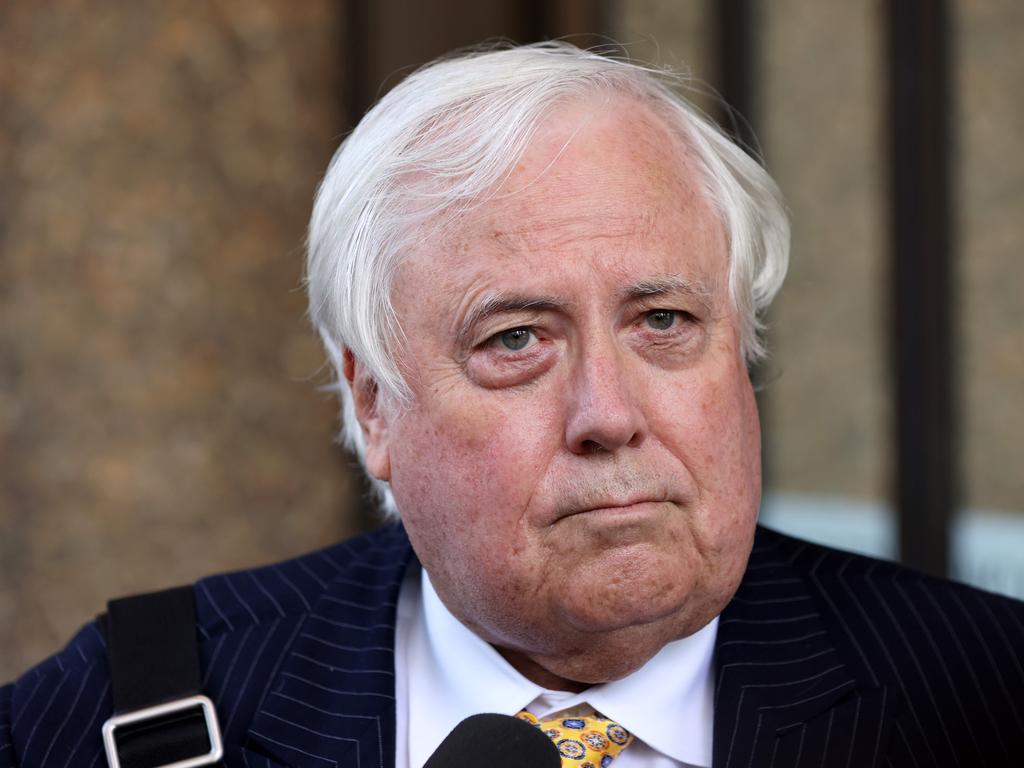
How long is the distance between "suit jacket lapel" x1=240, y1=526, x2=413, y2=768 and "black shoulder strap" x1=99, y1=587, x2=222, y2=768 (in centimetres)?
11

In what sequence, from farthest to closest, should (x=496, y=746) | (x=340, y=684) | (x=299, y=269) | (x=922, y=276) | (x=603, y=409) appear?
(x=299, y=269) < (x=922, y=276) < (x=340, y=684) < (x=603, y=409) < (x=496, y=746)

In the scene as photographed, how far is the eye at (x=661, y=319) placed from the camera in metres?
1.74

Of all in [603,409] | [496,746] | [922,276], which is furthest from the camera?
[922,276]

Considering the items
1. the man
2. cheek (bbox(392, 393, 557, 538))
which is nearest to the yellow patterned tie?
the man

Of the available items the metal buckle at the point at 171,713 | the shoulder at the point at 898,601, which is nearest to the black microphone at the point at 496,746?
the metal buckle at the point at 171,713

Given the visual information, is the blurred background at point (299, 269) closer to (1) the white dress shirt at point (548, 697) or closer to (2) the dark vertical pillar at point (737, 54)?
(2) the dark vertical pillar at point (737, 54)

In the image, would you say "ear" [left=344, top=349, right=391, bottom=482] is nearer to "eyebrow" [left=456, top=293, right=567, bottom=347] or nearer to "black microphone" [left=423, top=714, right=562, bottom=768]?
"eyebrow" [left=456, top=293, right=567, bottom=347]

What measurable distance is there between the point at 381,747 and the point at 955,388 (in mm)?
2226

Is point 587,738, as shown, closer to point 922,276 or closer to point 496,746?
point 496,746

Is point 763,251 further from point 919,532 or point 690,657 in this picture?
point 919,532

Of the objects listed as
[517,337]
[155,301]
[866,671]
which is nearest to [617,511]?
[517,337]

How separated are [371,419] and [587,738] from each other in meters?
0.59

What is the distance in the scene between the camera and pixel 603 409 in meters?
1.60

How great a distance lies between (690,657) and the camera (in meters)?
1.85
